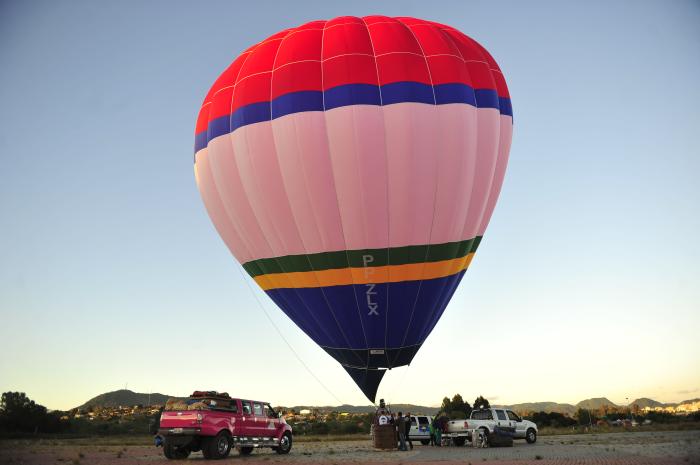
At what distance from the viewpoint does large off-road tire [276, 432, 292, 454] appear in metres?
19.0

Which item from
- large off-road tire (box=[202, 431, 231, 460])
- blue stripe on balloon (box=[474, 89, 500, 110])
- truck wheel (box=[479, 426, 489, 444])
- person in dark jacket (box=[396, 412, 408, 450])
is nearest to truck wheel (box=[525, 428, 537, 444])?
truck wheel (box=[479, 426, 489, 444])

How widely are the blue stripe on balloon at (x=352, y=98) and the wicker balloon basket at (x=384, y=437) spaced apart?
11110mm

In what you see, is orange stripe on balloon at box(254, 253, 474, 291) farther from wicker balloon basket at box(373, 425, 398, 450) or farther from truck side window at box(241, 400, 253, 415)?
wicker balloon basket at box(373, 425, 398, 450)

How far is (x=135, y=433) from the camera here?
39062mm

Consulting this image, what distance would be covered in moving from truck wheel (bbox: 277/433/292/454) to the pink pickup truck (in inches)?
30.9

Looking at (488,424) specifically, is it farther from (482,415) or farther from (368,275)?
(368,275)

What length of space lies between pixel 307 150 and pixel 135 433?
28.0m

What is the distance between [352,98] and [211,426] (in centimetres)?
1108

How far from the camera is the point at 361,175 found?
19.6m

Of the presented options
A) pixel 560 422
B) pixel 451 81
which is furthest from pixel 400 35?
pixel 560 422

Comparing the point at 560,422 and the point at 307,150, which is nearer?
the point at 307,150

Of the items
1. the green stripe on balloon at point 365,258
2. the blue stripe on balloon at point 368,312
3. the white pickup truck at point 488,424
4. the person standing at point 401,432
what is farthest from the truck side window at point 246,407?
the white pickup truck at point 488,424

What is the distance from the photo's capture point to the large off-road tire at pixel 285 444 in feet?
62.4

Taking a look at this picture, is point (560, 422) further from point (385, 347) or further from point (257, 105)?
point (257, 105)
